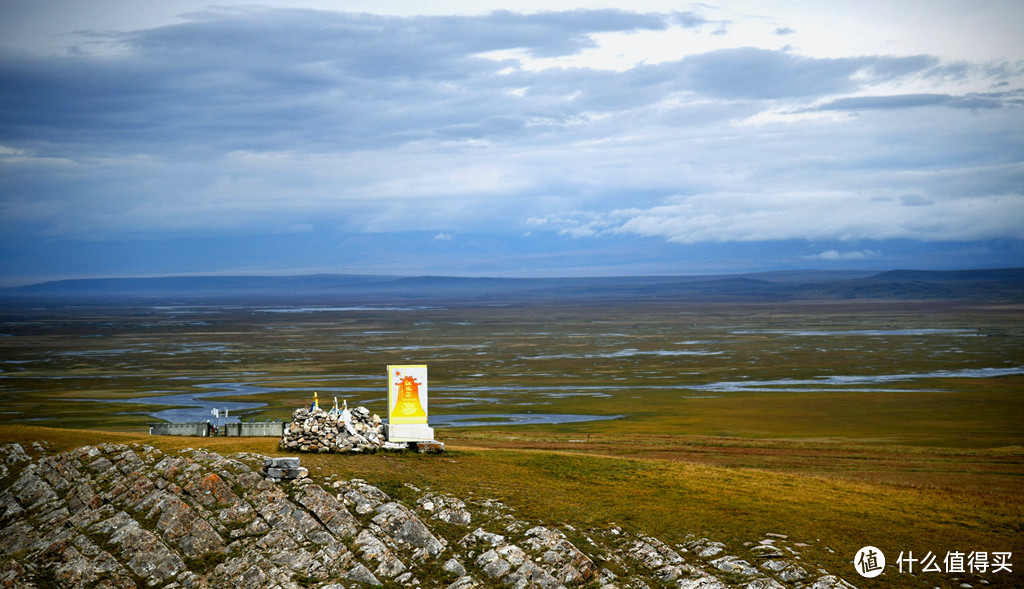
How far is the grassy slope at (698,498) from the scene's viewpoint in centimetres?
2747

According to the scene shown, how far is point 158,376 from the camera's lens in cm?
10100

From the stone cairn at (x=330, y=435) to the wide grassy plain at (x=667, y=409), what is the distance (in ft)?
3.57

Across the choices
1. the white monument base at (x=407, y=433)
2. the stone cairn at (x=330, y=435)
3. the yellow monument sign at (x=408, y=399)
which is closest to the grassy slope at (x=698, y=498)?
the stone cairn at (x=330, y=435)

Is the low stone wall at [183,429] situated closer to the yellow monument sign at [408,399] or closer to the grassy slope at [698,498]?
the grassy slope at [698,498]

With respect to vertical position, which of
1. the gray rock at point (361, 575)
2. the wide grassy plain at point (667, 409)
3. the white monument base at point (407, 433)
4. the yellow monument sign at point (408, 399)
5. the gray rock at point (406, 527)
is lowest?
the wide grassy plain at point (667, 409)

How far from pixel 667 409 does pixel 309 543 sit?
53.7m

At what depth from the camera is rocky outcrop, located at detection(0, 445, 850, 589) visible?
2452 cm

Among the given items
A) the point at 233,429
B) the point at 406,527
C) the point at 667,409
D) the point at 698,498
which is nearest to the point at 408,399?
the point at 233,429

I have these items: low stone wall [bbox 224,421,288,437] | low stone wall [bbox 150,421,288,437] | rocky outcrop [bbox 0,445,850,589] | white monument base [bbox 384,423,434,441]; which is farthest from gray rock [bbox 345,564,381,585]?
low stone wall [bbox 224,421,288,437]

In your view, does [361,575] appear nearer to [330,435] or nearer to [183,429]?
[330,435]

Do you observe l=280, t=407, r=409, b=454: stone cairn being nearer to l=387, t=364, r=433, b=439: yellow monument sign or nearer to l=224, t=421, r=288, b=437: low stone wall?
l=387, t=364, r=433, b=439: yellow monument sign

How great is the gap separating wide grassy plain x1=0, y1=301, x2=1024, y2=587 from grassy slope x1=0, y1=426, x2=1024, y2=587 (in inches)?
5.0

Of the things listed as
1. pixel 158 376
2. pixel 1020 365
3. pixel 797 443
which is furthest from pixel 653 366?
pixel 158 376

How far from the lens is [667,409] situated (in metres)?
75.6
